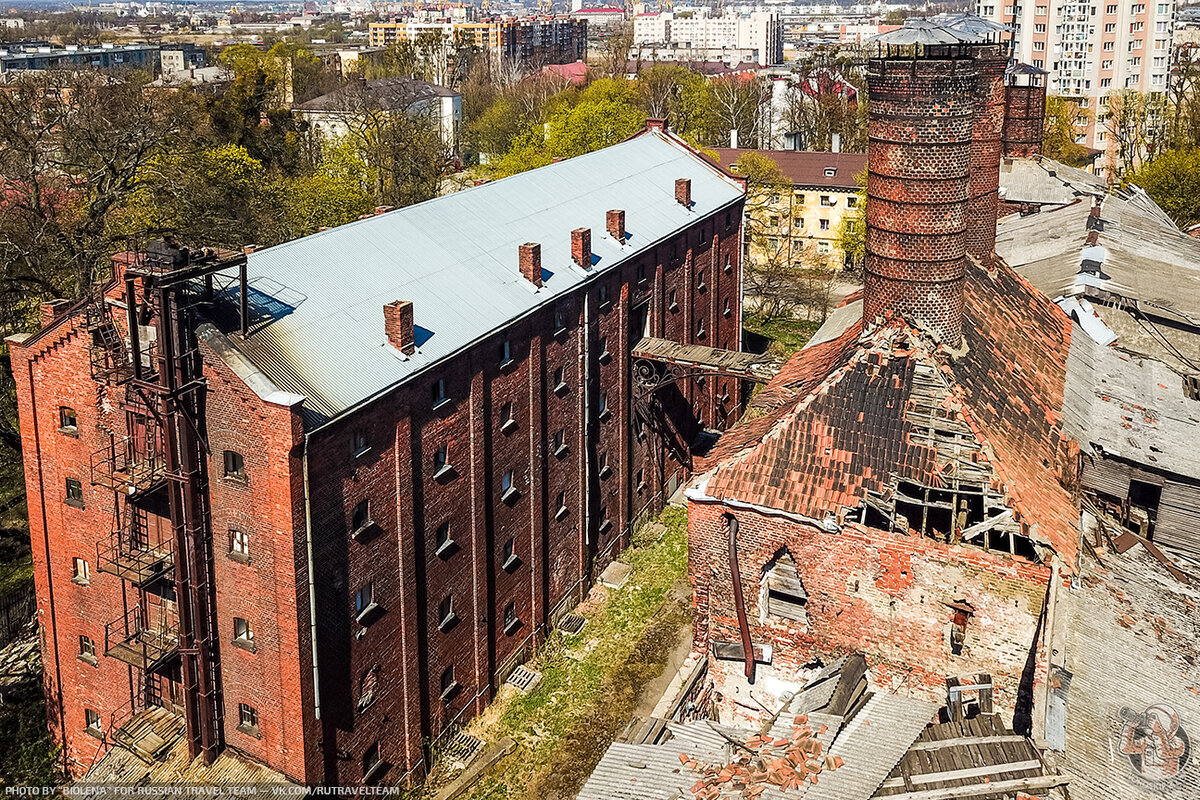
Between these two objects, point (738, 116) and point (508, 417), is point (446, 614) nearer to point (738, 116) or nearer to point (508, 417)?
point (508, 417)

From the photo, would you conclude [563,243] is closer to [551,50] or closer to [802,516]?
[802,516]

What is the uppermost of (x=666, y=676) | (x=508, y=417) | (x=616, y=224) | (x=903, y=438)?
(x=616, y=224)

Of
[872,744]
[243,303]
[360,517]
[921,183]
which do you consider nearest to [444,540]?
[360,517]

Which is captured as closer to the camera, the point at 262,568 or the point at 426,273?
the point at 262,568

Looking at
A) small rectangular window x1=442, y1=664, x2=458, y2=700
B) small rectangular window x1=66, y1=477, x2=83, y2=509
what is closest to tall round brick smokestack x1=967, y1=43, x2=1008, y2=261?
small rectangular window x1=442, y1=664, x2=458, y2=700

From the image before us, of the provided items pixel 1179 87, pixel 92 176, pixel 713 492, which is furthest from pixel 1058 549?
pixel 1179 87
